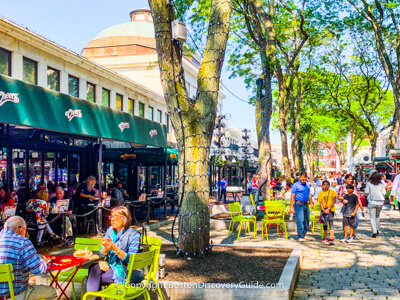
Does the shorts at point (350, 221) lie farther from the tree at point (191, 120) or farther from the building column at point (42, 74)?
the building column at point (42, 74)

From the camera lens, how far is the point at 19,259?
4.86m

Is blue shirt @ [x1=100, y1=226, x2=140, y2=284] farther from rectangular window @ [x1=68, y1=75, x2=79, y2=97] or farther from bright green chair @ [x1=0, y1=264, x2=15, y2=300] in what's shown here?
rectangular window @ [x1=68, y1=75, x2=79, y2=97]

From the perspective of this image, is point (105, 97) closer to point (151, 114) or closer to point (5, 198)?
point (151, 114)

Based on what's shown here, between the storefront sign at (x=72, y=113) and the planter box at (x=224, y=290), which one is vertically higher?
the storefront sign at (x=72, y=113)

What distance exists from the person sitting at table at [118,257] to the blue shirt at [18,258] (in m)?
0.71

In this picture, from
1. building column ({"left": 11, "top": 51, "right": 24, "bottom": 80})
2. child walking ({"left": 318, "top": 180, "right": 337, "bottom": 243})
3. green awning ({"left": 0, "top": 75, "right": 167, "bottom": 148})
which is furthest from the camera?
building column ({"left": 11, "top": 51, "right": 24, "bottom": 80})

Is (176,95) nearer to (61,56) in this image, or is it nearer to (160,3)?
(160,3)

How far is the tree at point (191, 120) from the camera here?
324 inches

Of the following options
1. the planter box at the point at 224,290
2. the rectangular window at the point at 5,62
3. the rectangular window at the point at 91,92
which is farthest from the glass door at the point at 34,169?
the rectangular window at the point at 91,92

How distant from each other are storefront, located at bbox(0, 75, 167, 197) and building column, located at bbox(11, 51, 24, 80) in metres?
5.48

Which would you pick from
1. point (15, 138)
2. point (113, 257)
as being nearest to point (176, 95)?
point (113, 257)

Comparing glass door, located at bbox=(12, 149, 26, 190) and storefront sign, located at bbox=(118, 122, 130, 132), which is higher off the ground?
storefront sign, located at bbox=(118, 122, 130, 132)

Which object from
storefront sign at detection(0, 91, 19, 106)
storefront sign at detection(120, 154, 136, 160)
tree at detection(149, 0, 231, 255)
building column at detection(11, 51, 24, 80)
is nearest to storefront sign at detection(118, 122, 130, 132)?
storefront sign at detection(0, 91, 19, 106)

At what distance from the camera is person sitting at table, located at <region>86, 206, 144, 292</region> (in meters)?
5.43
